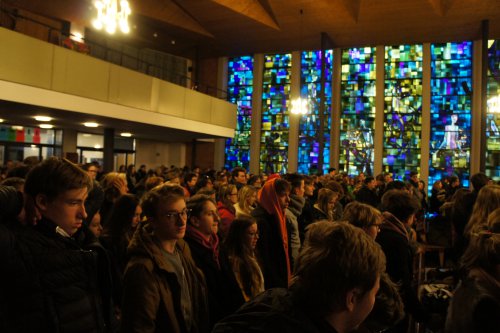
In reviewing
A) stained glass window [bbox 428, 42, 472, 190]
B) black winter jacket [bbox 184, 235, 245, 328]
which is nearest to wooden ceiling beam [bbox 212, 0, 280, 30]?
stained glass window [bbox 428, 42, 472, 190]

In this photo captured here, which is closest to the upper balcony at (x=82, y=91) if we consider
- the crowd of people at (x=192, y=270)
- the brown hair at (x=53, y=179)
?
the crowd of people at (x=192, y=270)

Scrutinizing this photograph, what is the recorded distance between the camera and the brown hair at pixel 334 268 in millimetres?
1206

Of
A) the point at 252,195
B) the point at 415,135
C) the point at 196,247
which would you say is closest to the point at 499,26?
the point at 415,135

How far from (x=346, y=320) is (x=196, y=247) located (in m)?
1.52

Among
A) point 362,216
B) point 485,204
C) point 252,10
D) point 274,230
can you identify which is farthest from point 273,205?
point 252,10

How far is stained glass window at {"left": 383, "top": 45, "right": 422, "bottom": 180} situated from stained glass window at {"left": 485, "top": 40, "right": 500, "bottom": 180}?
2.41 m

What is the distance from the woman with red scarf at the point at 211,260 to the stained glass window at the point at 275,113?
53.6ft

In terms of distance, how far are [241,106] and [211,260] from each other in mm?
17691

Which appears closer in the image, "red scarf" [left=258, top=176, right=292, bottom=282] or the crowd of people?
the crowd of people

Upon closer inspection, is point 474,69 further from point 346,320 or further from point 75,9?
point 346,320

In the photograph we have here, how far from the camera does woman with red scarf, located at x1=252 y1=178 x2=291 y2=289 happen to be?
363cm

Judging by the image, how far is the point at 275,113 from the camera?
63.6ft

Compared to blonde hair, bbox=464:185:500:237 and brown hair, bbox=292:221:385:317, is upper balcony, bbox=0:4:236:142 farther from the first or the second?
brown hair, bbox=292:221:385:317

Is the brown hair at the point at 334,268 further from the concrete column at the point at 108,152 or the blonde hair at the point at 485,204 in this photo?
the concrete column at the point at 108,152
